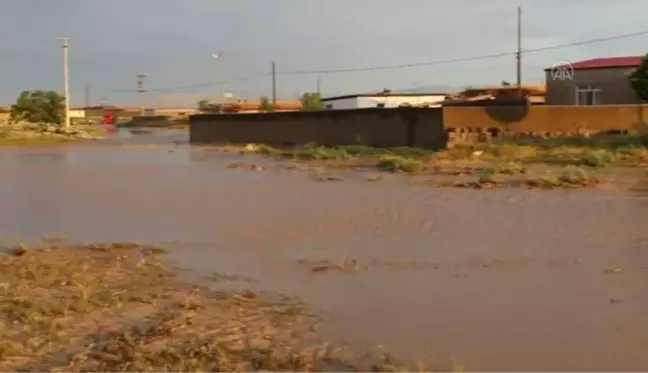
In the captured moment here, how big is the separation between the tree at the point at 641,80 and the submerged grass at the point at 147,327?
28507 mm

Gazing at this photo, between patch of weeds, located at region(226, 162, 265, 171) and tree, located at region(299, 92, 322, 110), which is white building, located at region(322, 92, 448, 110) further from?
patch of weeds, located at region(226, 162, 265, 171)

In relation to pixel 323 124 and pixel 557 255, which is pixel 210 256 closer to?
pixel 557 255

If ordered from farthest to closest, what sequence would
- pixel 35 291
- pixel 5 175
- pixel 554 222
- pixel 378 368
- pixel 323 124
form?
pixel 323 124
pixel 5 175
pixel 554 222
pixel 35 291
pixel 378 368

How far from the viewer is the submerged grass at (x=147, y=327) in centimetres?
484

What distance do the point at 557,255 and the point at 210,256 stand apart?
3674 millimetres

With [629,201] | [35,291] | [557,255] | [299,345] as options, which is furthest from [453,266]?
[629,201]

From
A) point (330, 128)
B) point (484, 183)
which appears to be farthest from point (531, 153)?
point (330, 128)

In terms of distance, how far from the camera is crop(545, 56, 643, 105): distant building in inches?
1409

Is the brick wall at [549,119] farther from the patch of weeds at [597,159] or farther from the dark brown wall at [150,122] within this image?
the dark brown wall at [150,122]

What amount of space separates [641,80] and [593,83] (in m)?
4.36

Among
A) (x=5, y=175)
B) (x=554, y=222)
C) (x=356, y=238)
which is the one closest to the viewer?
(x=356, y=238)

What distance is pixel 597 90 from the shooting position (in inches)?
1438

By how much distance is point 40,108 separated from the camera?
203 ft

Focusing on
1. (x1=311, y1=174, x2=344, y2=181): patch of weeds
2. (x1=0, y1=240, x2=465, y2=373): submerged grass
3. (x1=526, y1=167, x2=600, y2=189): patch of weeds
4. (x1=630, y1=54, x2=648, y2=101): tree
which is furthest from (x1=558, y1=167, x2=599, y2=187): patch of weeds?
(x1=630, y1=54, x2=648, y2=101): tree
